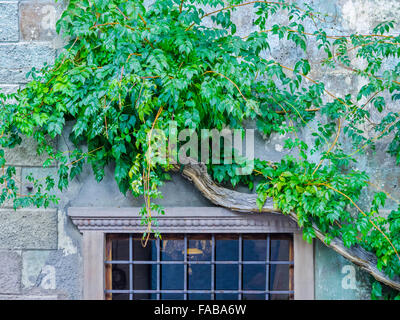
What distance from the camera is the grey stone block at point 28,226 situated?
324 cm

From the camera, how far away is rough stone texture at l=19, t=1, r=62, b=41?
3225mm

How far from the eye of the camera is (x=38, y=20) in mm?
3227

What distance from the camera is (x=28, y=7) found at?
3.22m

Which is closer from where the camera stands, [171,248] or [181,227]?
[181,227]

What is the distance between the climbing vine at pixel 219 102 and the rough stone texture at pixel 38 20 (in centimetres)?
19

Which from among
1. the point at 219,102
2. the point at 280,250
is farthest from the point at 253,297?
the point at 219,102

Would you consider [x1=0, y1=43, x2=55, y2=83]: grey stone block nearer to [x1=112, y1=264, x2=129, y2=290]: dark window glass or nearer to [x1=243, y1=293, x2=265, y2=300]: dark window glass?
[x1=112, y1=264, x2=129, y2=290]: dark window glass

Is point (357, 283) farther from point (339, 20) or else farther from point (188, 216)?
point (339, 20)

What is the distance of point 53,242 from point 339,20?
263 centimetres

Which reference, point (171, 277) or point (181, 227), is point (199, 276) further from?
point (181, 227)

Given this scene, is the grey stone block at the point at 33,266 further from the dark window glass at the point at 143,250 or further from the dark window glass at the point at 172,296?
the dark window glass at the point at 172,296

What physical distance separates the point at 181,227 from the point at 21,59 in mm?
1688

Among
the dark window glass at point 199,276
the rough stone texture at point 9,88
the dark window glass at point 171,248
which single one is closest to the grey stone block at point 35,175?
the rough stone texture at point 9,88

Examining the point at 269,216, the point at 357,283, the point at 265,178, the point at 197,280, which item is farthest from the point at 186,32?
the point at 197,280
